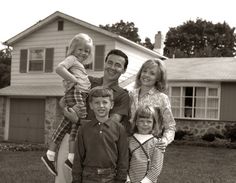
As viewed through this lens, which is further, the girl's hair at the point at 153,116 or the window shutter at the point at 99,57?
the window shutter at the point at 99,57

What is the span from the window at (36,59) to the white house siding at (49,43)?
0.24m

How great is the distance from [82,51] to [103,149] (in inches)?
50.7

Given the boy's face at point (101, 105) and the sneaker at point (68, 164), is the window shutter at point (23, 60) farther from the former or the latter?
the boy's face at point (101, 105)

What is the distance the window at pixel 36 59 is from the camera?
68.6 feet

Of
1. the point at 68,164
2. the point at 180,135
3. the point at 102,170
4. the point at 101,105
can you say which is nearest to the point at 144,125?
the point at 101,105

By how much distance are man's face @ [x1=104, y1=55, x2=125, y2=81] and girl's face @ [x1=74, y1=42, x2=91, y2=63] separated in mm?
510

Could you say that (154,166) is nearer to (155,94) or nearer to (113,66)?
(155,94)

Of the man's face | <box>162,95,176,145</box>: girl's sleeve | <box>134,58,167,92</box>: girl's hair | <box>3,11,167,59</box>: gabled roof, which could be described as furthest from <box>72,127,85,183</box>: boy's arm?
<box>3,11,167,59</box>: gabled roof

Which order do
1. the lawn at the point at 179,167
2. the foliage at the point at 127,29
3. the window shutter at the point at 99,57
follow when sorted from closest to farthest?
the lawn at the point at 179,167, the window shutter at the point at 99,57, the foliage at the point at 127,29

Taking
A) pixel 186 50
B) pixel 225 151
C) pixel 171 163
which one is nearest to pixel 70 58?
pixel 171 163

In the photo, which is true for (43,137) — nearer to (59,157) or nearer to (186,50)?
(59,157)

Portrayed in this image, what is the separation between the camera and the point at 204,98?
842 inches

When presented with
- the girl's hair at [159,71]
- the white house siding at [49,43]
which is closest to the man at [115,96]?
the girl's hair at [159,71]

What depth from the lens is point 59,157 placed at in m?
4.35
